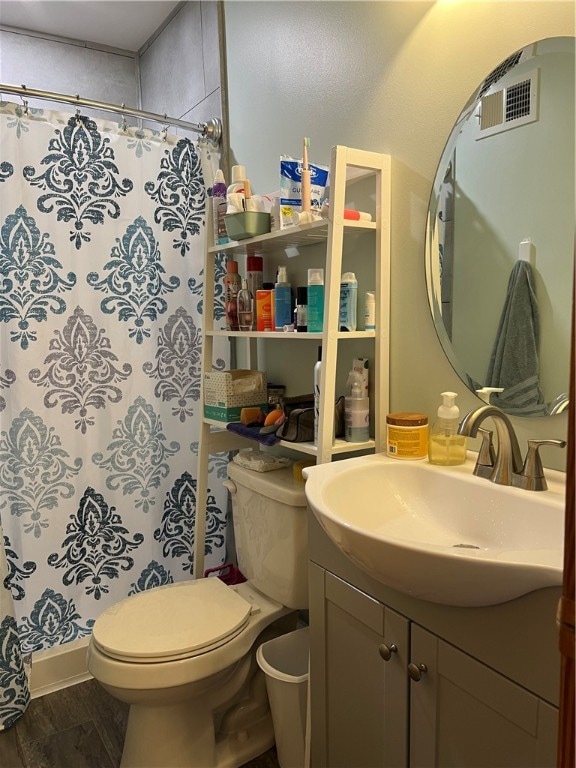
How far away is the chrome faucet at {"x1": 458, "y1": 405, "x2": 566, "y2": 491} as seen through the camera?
107 centimetres

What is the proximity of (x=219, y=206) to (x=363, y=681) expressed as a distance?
141cm

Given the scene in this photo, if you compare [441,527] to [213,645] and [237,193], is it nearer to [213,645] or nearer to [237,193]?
[213,645]

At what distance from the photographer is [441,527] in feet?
3.92

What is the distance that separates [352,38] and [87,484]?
1.61m

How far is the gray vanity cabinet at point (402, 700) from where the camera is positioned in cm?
85

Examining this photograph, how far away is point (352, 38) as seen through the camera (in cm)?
153

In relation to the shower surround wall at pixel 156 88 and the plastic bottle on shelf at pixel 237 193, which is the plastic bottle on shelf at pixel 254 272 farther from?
the shower surround wall at pixel 156 88

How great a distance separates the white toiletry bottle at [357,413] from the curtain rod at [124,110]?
123cm

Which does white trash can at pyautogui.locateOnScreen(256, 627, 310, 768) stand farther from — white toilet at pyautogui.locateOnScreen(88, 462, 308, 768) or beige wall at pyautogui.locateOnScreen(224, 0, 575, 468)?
beige wall at pyautogui.locateOnScreen(224, 0, 575, 468)

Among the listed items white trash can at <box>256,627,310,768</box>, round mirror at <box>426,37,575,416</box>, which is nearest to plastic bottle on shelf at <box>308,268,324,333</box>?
round mirror at <box>426,37,575,416</box>

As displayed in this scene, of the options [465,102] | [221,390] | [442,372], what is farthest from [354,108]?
[221,390]

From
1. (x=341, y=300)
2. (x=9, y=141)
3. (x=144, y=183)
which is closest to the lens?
(x=341, y=300)

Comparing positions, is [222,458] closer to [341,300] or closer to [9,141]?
[341,300]

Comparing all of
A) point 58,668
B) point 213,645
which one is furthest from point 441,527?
point 58,668
